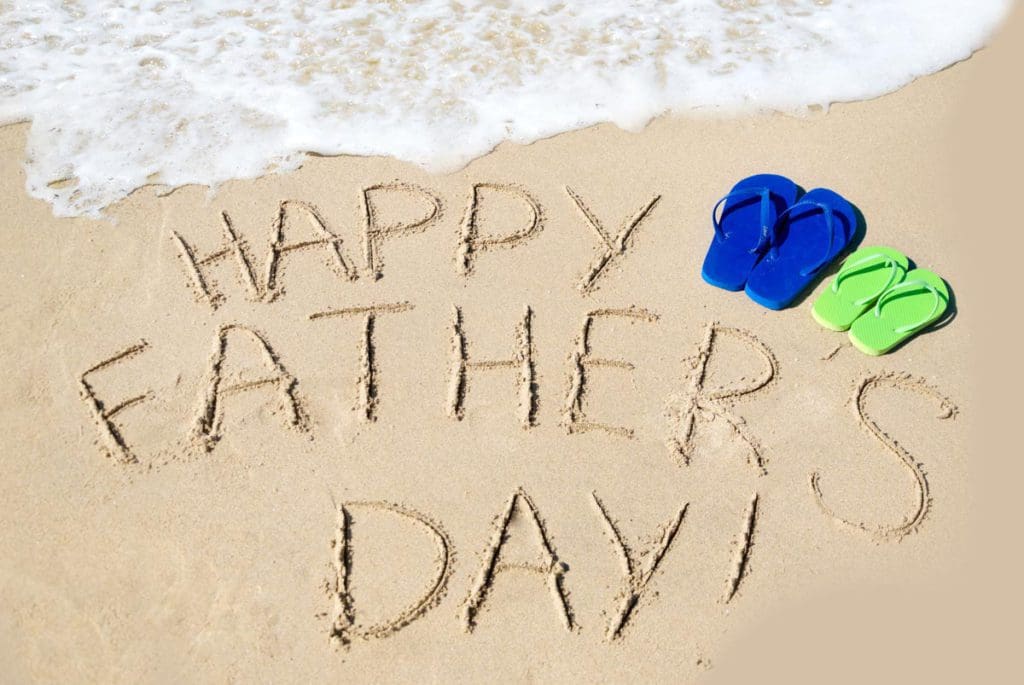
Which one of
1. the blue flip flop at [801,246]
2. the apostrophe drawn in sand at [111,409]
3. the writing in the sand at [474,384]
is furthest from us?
the blue flip flop at [801,246]

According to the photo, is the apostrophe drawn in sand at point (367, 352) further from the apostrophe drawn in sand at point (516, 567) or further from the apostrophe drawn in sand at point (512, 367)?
the apostrophe drawn in sand at point (516, 567)

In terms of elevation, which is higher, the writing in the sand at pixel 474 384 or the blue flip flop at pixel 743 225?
the blue flip flop at pixel 743 225

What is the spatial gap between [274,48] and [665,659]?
3.53 m

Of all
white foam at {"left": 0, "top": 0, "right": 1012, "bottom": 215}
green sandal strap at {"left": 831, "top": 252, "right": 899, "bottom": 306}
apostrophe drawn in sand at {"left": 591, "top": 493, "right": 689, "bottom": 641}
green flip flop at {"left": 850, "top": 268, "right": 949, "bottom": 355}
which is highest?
white foam at {"left": 0, "top": 0, "right": 1012, "bottom": 215}

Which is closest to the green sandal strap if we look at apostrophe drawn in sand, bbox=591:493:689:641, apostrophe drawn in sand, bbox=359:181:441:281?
apostrophe drawn in sand, bbox=591:493:689:641

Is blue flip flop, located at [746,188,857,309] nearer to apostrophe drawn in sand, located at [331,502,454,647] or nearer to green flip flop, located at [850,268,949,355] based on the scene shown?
green flip flop, located at [850,268,949,355]

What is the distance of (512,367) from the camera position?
324 centimetres

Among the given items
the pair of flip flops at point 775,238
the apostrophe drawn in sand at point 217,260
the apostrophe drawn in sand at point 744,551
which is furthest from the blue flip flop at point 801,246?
the apostrophe drawn in sand at point 217,260

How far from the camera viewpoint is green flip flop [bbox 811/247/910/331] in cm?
332

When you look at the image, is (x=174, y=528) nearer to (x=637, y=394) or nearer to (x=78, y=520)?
(x=78, y=520)

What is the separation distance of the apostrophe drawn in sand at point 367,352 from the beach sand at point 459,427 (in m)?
0.01

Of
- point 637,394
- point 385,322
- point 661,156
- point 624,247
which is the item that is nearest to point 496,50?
point 661,156

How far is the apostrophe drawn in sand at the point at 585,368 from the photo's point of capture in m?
3.10

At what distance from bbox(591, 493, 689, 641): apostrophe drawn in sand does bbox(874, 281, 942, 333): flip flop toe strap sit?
115cm
